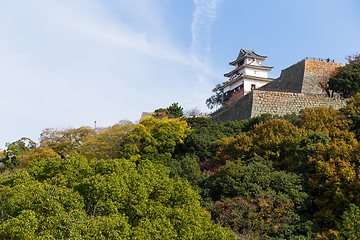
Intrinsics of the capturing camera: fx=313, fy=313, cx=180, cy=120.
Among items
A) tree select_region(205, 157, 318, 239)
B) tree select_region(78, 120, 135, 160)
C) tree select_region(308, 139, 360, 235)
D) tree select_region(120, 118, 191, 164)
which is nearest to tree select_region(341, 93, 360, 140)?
tree select_region(308, 139, 360, 235)

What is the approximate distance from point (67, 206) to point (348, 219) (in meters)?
7.23

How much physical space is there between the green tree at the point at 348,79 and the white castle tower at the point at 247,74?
992 cm

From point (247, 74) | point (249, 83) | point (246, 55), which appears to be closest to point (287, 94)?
point (249, 83)

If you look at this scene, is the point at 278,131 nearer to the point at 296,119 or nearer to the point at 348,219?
the point at 296,119

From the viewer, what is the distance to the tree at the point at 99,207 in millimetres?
5672

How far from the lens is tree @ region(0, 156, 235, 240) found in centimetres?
567

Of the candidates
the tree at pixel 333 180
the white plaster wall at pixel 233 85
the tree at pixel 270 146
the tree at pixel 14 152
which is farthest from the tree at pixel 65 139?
the white plaster wall at pixel 233 85

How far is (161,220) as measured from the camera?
6.64 m

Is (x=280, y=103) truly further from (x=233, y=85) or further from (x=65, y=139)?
(x=65, y=139)

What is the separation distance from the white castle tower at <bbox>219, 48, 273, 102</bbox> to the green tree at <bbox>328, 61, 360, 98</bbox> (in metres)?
9.92

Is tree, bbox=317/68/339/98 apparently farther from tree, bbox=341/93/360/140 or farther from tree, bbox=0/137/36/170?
tree, bbox=0/137/36/170

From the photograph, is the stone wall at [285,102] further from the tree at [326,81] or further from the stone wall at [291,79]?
the stone wall at [291,79]

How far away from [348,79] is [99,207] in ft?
71.2

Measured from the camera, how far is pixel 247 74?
110ft
